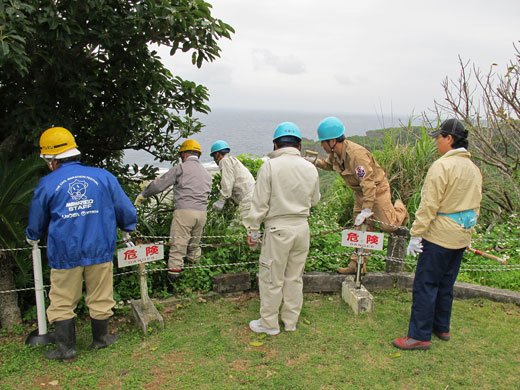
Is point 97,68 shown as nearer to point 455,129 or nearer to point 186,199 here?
point 186,199

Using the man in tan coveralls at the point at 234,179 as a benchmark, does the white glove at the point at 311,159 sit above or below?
above

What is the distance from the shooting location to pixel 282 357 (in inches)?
143

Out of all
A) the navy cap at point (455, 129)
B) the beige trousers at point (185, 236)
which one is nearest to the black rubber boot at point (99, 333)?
the beige trousers at point (185, 236)

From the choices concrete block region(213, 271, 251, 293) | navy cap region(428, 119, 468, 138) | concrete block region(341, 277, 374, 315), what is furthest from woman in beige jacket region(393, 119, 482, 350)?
concrete block region(213, 271, 251, 293)

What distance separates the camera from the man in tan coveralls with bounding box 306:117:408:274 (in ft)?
15.0

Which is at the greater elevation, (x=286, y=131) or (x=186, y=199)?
(x=286, y=131)

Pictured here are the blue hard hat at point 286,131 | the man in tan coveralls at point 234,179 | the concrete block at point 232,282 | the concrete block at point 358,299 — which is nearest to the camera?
the blue hard hat at point 286,131

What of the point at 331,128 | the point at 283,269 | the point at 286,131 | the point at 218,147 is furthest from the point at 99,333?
the point at 331,128

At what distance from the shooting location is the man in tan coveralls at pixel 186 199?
520 centimetres

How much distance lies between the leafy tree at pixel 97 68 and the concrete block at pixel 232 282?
2.19 meters

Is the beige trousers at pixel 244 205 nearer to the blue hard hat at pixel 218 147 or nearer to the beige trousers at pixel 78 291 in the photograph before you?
the blue hard hat at pixel 218 147

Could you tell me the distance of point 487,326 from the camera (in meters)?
4.24

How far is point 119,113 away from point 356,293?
362 centimetres

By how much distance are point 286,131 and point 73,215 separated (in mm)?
2072
